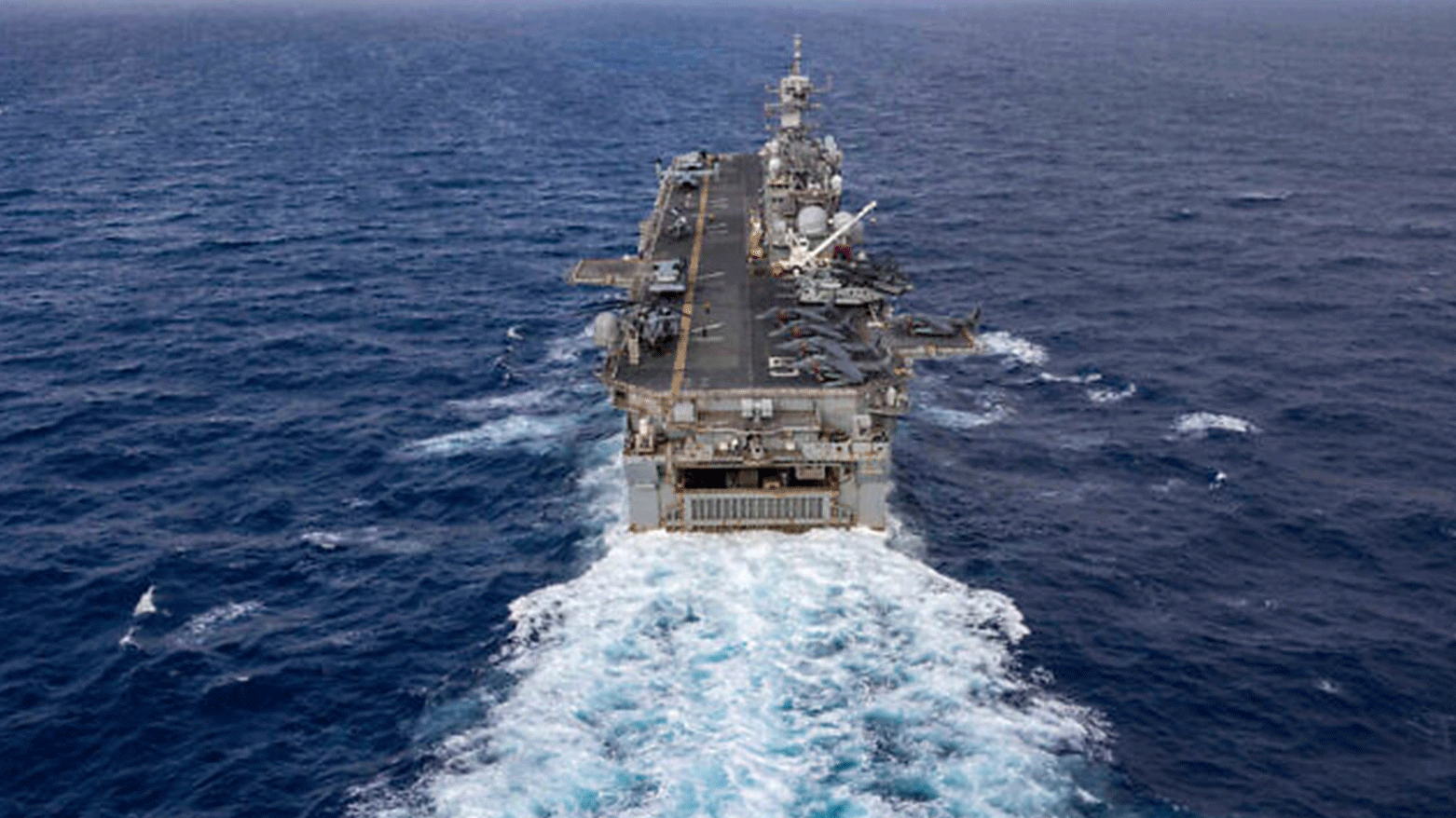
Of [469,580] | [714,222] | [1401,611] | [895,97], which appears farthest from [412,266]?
[895,97]

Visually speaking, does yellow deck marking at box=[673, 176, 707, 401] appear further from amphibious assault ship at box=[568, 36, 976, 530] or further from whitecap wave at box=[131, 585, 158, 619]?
whitecap wave at box=[131, 585, 158, 619]

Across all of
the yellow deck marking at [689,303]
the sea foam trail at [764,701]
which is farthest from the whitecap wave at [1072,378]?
the sea foam trail at [764,701]

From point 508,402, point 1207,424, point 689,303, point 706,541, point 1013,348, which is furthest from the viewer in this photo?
point 1013,348

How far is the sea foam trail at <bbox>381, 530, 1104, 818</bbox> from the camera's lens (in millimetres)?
36750

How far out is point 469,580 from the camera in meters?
50.9

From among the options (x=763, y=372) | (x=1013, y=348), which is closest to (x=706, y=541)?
(x=763, y=372)

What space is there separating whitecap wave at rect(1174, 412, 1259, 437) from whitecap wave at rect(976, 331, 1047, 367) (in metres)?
11.1

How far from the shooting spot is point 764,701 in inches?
1609

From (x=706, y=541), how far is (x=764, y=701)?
11.3 m

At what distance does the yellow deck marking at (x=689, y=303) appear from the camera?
5428 cm

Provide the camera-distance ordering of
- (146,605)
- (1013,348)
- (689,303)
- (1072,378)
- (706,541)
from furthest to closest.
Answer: (1013,348), (1072,378), (689,303), (706,541), (146,605)

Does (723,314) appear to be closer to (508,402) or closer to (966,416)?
(508,402)

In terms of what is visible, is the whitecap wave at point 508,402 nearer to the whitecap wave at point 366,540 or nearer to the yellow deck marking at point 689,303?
the yellow deck marking at point 689,303

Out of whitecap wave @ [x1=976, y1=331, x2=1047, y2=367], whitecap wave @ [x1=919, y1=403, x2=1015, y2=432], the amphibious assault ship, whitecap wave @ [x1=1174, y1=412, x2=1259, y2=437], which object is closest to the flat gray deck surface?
the amphibious assault ship
